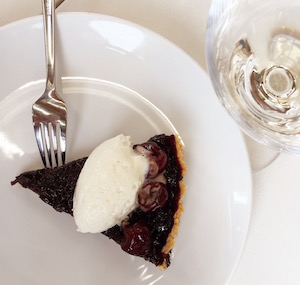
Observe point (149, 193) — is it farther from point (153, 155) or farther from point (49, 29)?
point (49, 29)

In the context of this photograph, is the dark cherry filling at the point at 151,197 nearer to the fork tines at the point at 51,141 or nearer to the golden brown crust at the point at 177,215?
the golden brown crust at the point at 177,215

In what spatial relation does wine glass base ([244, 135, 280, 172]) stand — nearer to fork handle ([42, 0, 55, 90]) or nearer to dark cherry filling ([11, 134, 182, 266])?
dark cherry filling ([11, 134, 182, 266])

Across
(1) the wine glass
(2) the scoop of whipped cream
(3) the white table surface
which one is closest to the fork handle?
(3) the white table surface

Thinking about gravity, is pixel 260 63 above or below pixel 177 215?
above

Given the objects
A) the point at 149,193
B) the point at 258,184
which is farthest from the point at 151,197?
the point at 258,184

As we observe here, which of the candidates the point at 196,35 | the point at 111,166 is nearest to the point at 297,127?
the point at 196,35

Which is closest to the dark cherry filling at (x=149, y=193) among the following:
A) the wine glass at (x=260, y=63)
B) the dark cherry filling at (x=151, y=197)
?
the dark cherry filling at (x=151, y=197)
